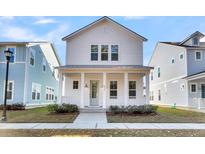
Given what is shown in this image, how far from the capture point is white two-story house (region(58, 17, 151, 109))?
16.2 meters

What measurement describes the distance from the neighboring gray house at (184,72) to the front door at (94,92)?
27.7ft

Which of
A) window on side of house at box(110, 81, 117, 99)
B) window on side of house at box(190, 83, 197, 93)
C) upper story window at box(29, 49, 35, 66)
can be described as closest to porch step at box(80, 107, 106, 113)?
window on side of house at box(110, 81, 117, 99)

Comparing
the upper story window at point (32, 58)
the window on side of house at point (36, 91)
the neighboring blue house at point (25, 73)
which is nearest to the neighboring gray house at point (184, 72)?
the neighboring blue house at point (25, 73)

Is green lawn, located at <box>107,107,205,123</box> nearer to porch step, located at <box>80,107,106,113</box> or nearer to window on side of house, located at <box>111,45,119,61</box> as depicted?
porch step, located at <box>80,107,106,113</box>

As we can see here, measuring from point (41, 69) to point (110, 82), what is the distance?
833 centimetres

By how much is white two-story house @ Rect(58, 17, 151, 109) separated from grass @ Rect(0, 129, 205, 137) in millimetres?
7781

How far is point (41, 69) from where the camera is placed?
21.1 m

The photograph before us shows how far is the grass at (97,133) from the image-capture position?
285 inches

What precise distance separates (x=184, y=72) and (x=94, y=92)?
31.6ft

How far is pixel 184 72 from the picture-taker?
2042 centimetres

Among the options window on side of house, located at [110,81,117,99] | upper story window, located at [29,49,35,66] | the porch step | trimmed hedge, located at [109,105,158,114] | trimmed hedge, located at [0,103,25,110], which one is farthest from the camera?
upper story window, located at [29,49,35,66]
